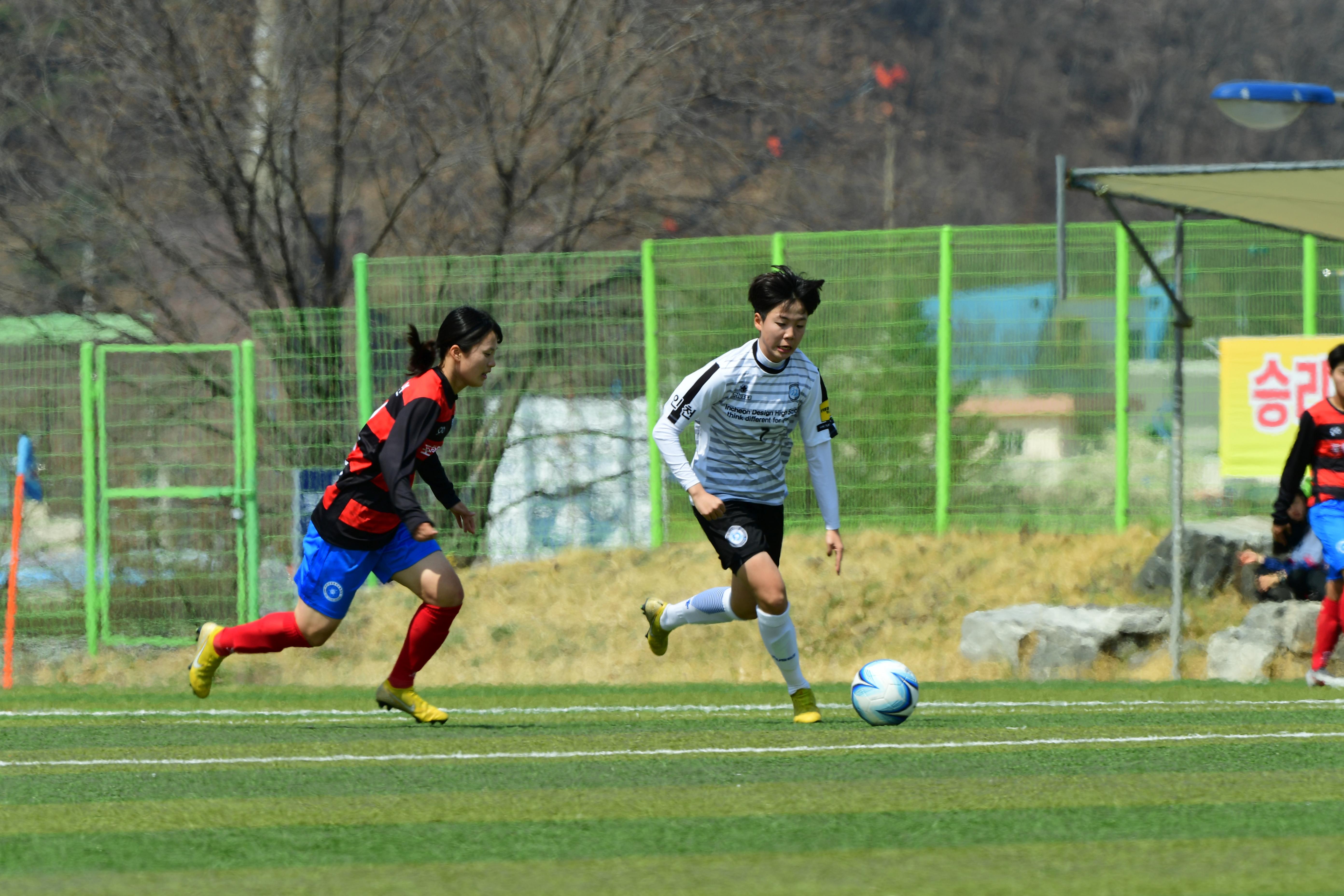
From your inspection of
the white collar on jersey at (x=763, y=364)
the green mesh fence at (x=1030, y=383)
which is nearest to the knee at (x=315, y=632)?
the white collar on jersey at (x=763, y=364)

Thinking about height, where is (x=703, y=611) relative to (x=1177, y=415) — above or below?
below

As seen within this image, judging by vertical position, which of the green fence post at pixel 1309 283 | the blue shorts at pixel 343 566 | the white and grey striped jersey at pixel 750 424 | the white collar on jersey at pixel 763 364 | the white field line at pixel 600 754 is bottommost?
the white field line at pixel 600 754

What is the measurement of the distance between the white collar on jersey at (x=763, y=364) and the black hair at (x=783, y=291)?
21cm

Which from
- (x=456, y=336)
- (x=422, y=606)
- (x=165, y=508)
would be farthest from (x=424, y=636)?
(x=165, y=508)

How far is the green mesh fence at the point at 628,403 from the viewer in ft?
47.9

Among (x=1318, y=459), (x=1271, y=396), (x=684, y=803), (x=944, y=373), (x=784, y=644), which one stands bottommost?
(x=684, y=803)

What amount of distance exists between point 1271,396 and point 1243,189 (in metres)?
2.36

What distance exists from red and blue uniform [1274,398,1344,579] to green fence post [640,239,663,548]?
5.54 m

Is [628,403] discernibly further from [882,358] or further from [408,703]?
[408,703]

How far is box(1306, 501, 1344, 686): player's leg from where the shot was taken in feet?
35.0

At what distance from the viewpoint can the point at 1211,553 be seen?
532 inches

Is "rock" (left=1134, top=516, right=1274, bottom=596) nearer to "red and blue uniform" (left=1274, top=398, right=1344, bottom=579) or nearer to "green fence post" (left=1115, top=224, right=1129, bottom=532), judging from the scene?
"green fence post" (left=1115, top=224, right=1129, bottom=532)

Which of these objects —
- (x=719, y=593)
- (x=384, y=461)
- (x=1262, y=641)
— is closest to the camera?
(x=384, y=461)

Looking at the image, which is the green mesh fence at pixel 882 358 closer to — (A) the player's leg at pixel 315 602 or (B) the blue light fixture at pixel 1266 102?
(B) the blue light fixture at pixel 1266 102
